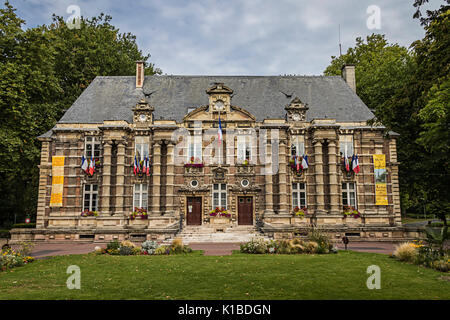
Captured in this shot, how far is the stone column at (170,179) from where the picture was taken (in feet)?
89.6

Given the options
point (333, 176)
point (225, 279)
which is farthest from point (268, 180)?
point (225, 279)

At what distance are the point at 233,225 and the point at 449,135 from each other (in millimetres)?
18017

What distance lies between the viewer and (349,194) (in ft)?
94.1

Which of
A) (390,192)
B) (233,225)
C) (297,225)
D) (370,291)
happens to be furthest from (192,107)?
(370,291)

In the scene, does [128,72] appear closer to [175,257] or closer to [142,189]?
[142,189]

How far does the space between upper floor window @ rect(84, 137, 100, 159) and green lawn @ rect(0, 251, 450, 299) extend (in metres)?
13.6

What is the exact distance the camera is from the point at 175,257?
17219 mm

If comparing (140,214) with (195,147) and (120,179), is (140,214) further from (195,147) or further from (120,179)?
(195,147)

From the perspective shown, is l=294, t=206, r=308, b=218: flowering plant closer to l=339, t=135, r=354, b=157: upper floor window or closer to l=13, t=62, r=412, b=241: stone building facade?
l=13, t=62, r=412, b=241: stone building facade

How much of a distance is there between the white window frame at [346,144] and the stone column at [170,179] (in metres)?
15.1

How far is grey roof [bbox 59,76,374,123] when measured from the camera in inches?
1201

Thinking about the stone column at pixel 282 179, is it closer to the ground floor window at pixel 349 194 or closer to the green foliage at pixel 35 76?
the ground floor window at pixel 349 194

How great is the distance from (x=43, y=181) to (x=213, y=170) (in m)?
15.0

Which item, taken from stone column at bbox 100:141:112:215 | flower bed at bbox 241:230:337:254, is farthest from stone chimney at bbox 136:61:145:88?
flower bed at bbox 241:230:337:254
